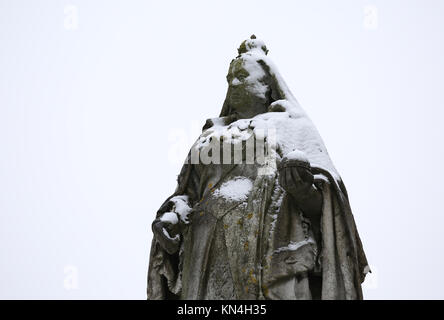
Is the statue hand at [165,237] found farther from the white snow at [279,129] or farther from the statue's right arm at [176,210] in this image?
the white snow at [279,129]

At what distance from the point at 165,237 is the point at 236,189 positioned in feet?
2.83

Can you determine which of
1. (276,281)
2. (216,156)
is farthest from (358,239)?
(216,156)

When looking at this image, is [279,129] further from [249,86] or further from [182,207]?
[182,207]

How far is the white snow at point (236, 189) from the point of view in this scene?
8703 millimetres

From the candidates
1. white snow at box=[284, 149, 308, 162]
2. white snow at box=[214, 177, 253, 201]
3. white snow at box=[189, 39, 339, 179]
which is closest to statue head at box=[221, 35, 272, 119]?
white snow at box=[189, 39, 339, 179]

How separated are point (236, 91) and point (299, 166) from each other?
190 centimetres

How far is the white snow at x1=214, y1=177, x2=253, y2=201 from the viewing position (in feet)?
28.6

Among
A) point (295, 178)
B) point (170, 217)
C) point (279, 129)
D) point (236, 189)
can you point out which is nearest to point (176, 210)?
point (170, 217)

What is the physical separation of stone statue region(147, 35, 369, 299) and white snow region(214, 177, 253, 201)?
13mm

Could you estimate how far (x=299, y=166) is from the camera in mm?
8016

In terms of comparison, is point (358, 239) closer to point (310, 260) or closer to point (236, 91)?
point (310, 260)

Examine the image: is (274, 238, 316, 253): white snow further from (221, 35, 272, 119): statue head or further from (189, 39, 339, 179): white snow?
(221, 35, 272, 119): statue head

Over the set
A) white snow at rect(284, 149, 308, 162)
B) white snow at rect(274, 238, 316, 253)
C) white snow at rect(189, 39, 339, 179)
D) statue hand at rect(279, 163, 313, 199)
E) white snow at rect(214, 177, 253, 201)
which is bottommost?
white snow at rect(274, 238, 316, 253)

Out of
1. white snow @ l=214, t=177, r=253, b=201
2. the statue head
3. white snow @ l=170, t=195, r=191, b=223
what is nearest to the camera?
white snow @ l=214, t=177, r=253, b=201
